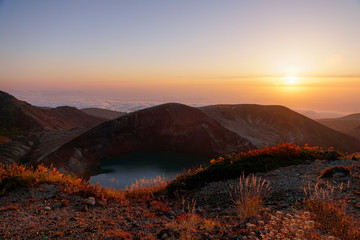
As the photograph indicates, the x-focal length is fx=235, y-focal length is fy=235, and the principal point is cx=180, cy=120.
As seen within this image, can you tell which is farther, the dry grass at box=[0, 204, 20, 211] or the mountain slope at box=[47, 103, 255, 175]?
the mountain slope at box=[47, 103, 255, 175]

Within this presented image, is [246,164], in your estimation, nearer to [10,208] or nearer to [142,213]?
[142,213]

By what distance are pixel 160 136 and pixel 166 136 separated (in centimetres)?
140

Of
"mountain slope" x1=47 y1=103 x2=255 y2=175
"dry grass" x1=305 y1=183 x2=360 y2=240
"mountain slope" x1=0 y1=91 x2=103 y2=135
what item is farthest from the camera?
"mountain slope" x1=0 y1=91 x2=103 y2=135

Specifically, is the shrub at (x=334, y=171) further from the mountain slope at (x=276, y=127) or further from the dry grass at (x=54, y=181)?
the mountain slope at (x=276, y=127)

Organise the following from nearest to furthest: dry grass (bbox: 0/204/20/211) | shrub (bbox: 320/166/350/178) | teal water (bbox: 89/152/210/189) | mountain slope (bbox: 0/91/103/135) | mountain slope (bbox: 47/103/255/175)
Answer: dry grass (bbox: 0/204/20/211) → shrub (bbox: 320/166/350/178) → teal water (bbox: 89/152/210/189) → mountain slope (bbox: 47/103/255/175) → mountain slope (bbox: 0/91/103/135)

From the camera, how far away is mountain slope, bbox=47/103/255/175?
4966 cm

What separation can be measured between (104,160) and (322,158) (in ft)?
131

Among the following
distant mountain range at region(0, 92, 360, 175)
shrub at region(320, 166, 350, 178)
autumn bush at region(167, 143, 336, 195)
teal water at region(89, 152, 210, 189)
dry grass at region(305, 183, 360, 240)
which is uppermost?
dry grass at region(305, 183, 360, 240)

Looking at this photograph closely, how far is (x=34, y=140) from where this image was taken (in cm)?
6512

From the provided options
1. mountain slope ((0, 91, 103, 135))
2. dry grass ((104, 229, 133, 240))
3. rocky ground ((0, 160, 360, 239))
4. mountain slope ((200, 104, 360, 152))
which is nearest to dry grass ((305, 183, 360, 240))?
rocky ground ((0, 160, 360, 239))

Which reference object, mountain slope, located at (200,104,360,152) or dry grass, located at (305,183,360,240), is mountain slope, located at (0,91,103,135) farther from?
dry grass, located at (305,183,360,240)

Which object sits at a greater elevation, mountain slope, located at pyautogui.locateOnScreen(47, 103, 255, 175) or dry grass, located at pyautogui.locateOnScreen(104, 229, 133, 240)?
dry grass, located at pyautogui.locateOnScreen(104, 229, 133, 240)

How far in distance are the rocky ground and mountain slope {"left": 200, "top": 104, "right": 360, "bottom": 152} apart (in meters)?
45.8

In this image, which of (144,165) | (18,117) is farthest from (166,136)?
(18,117)
